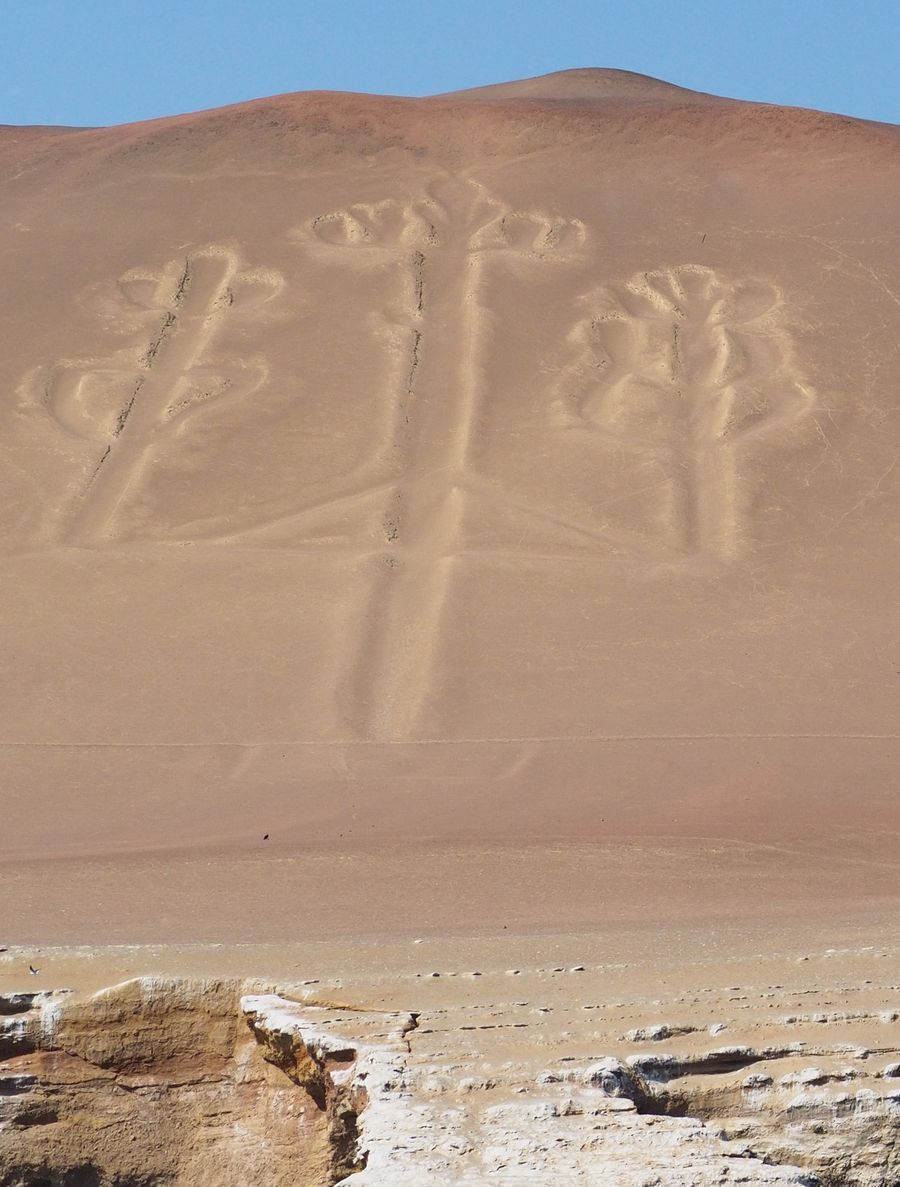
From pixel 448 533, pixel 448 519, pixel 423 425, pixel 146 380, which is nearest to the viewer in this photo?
pixel 448 533

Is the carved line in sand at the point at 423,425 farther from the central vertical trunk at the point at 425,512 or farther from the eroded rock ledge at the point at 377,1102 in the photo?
the eroded rock ledge at the point at 377,1102

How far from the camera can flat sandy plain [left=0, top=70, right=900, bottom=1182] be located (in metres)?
9.32

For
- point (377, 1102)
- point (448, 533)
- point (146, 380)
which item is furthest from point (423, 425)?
point (377, 1102)

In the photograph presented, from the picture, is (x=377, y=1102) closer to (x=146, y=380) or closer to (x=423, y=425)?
(x=423, y=425)

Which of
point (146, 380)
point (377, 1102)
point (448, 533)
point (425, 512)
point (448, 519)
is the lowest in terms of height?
point (377, 1102)

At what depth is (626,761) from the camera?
39.8 ft

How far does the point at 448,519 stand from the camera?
54.0ft

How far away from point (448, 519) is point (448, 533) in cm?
27

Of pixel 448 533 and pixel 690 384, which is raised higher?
pixel 690 384

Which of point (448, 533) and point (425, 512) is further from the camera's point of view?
point (425, 512)

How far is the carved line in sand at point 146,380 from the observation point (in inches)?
669

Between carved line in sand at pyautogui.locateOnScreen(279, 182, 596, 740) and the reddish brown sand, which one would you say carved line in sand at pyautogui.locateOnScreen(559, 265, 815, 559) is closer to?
the reddish brown sand

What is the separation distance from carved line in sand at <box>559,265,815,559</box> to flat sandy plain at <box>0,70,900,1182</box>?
0.06 meters

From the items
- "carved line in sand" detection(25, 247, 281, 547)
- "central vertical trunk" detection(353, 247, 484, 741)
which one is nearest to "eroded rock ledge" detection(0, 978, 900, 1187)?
"central vertical trunk" detection(353, 247, 484, 741)
